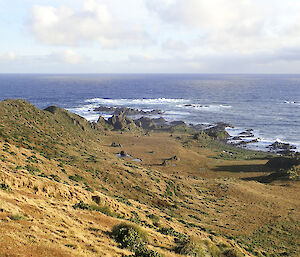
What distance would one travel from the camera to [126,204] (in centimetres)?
2411

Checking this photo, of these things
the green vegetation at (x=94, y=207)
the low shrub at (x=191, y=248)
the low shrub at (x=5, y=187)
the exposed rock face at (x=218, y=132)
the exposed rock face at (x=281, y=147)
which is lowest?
the exposed rock face at (x=281, y=147)

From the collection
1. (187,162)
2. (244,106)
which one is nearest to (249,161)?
(187,162)

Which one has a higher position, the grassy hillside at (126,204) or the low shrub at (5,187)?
the low shrub at (5,187)

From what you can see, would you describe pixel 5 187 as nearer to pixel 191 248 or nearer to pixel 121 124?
pixel 191 248

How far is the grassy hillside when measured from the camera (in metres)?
13.4

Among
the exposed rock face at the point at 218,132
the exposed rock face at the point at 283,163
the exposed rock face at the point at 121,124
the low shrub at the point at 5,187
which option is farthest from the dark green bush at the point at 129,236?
the exposed rock face at the point at 121,124

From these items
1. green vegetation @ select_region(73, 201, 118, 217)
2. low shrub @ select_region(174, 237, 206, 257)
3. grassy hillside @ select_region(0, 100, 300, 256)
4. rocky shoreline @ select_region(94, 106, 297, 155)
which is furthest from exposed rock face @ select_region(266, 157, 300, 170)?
green vegetation @ select_region(73, 201, 118, 217)

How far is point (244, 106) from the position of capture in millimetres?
137500

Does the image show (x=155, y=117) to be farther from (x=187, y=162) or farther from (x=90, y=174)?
(x=90, y=174)

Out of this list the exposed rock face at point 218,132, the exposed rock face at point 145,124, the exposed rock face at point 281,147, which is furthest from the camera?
the exposed rock face at point 145,124

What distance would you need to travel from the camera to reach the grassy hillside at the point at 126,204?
13.4m

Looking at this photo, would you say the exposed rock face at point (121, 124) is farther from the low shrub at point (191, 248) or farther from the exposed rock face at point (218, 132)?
the low shrub at point (191, 248)

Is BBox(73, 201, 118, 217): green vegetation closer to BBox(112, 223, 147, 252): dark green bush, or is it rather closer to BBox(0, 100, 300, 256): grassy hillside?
BBox(0, 100, 300, 256): grassy hillside

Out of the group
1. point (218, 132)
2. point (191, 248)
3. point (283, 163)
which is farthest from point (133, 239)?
point (218, 132)
